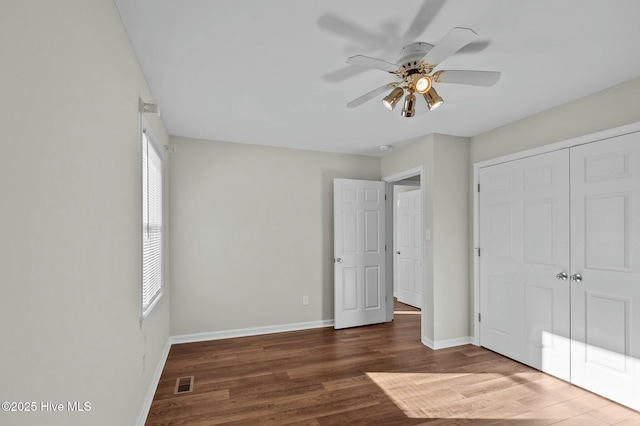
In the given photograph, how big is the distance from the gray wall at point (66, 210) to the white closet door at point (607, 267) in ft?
11.7

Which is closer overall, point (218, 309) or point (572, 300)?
point (572, 300)

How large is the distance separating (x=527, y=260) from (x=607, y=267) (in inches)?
28.0

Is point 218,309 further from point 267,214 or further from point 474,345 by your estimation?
point 474,345

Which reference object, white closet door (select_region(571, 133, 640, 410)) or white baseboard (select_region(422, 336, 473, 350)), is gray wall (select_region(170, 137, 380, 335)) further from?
white closet door (select_region(571, 133, 640, 410))

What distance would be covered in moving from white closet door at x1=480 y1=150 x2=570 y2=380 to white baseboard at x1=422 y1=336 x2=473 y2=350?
191 millimetres

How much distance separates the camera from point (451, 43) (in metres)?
1.59

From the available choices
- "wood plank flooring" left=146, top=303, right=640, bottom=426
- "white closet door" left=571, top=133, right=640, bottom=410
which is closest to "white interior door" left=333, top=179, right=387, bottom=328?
"wood plank flooring" left=146, top=303, right=640, bottom=426

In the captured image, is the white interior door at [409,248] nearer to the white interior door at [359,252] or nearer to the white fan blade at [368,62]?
the white interior door at [359,252]

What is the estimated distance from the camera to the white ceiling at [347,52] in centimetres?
167

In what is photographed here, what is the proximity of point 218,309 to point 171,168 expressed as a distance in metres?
1.88

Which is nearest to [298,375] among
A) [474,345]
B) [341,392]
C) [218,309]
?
[341,392]

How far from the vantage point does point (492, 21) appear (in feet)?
5.78

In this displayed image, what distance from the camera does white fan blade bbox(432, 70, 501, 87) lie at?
1895 millimetres

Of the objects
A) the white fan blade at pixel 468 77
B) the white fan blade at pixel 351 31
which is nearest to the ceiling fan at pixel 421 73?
the white fan blade at pixel 468 77
